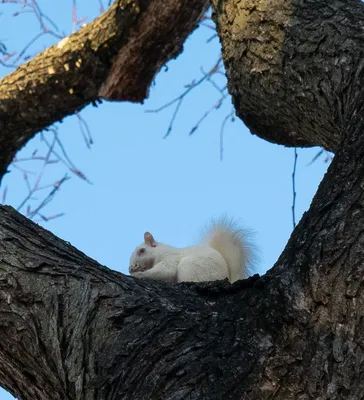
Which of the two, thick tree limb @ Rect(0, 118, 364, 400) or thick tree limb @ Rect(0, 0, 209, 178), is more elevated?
thick tree limb @ Rect(0, 0, 209, 178)

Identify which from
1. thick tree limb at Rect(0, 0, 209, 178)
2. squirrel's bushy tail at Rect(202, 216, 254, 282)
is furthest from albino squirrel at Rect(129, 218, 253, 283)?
thick tree limb at Rect(0, 0, 209, 178)

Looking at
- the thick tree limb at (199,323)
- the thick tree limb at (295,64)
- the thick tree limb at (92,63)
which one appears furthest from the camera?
the thick tree limb at (92,63)

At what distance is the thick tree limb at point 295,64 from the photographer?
2.25 m

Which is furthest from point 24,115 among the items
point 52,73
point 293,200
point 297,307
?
point 297,307

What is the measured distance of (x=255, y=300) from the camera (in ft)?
6.20

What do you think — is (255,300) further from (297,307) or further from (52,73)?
(52,73)

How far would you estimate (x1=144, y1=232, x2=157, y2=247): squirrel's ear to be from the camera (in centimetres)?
373

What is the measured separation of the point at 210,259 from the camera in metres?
2.95

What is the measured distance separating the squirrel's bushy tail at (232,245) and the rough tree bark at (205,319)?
100cm

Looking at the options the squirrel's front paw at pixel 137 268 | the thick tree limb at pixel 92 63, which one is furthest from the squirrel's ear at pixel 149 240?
the thick tree limb at pixel 92 63

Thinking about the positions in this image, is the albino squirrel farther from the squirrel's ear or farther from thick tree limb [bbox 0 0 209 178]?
thick tree limb [bbox 0 0 209 178]

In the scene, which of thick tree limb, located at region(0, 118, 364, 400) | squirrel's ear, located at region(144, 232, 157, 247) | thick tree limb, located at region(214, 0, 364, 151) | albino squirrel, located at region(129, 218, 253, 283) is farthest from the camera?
squirrel's ear, located at region(144, 232, 157, 247)

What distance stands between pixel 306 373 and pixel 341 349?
0.27 feet

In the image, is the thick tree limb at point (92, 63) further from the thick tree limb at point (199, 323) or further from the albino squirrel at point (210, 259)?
the thick tree limb at point (199, 323)
